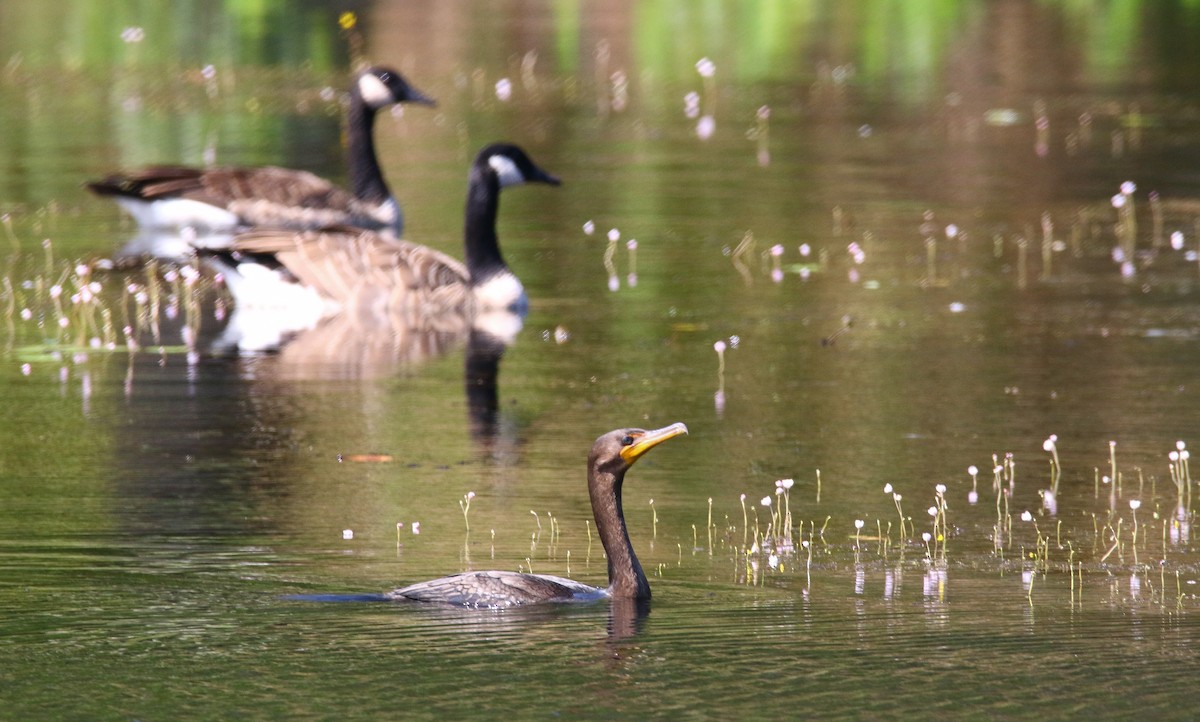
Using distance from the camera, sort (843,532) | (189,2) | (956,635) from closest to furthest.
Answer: (956,635) → (843,532) → (189,2)

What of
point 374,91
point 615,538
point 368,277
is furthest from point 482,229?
point 615,538

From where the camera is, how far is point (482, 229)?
1886 centimetres

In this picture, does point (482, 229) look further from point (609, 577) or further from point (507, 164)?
point (609, 577)

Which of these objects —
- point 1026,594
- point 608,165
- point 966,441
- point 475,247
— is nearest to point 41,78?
point 608,165

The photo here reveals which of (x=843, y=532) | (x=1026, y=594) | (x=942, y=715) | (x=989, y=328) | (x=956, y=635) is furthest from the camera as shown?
(x=989, y=328)

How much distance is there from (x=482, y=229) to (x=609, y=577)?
9.12 metres

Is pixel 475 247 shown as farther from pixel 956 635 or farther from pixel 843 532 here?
pixel 956 635

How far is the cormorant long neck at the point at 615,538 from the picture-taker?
983cm

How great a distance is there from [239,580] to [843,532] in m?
3.12

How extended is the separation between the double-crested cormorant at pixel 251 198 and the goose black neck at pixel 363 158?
1 cm

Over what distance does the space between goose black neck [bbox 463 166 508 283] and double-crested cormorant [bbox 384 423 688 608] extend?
340 inches

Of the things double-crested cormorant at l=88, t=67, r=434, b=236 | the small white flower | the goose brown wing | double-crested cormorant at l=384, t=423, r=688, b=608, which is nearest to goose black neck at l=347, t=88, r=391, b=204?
double-crested cormorant at l=88, t=67, r=434, b=236

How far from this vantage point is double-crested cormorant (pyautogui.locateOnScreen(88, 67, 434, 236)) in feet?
73.4

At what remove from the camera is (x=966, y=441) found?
43.8 ft
